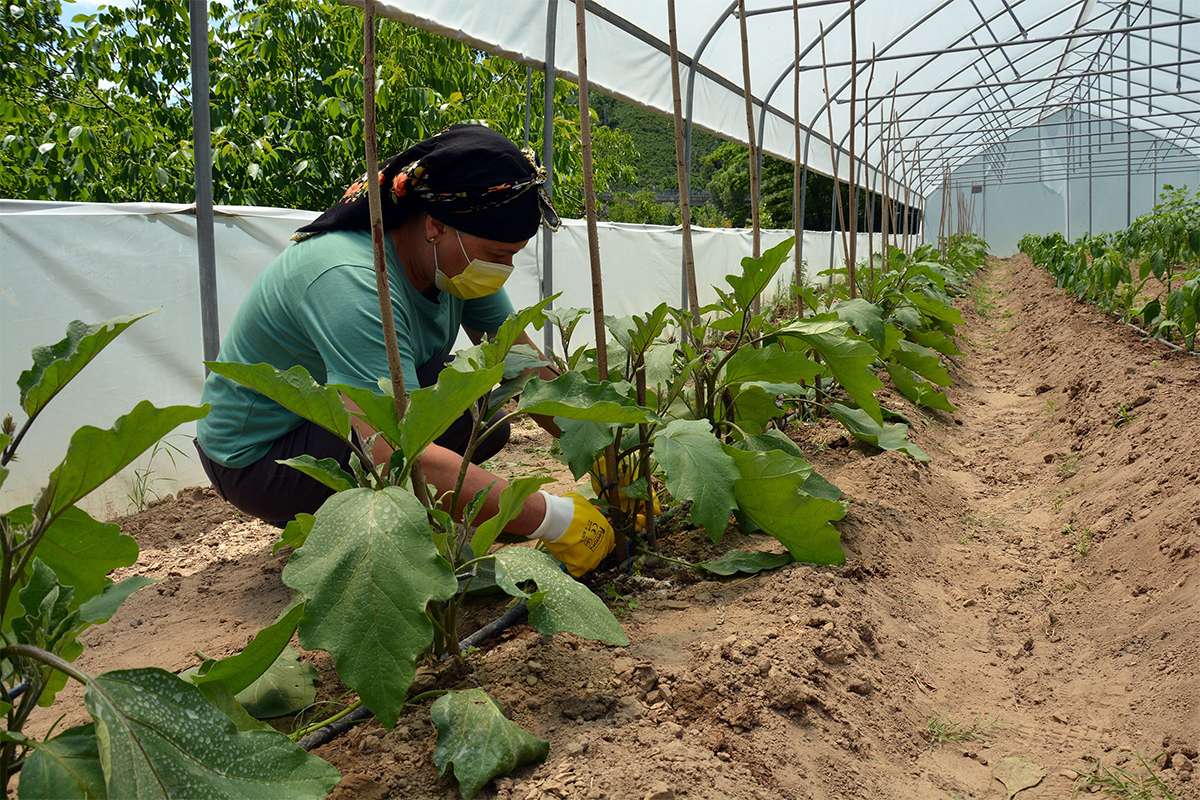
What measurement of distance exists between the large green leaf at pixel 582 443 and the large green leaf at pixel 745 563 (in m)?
0.43

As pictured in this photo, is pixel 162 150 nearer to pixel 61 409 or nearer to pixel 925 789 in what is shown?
pixel 61 409

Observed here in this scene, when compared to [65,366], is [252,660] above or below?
below

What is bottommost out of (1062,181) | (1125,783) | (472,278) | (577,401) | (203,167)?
(1125,783)

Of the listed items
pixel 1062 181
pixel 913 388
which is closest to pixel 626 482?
pixel 913 388

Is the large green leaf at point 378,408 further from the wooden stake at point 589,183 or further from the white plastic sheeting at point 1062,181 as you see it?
the white plastic sheeting at point 1062,181

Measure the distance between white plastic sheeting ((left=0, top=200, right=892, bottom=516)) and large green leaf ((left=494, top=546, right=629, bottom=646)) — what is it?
7.22 ft

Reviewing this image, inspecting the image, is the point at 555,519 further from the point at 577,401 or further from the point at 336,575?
the point at 336,575

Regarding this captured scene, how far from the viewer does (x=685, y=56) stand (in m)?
7.46

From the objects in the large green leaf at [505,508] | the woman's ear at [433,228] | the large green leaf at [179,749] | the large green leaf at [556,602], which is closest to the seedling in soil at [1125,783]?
the large green leaf at [556,602]

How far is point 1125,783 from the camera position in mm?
1749

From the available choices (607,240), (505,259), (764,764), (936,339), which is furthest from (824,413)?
(607,240)

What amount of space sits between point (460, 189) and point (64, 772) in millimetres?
1423

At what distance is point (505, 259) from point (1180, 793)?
1704mm

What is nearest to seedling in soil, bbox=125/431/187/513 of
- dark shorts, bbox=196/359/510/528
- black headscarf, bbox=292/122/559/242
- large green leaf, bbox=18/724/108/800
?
dark shorts, bbox=196/359/510/528
